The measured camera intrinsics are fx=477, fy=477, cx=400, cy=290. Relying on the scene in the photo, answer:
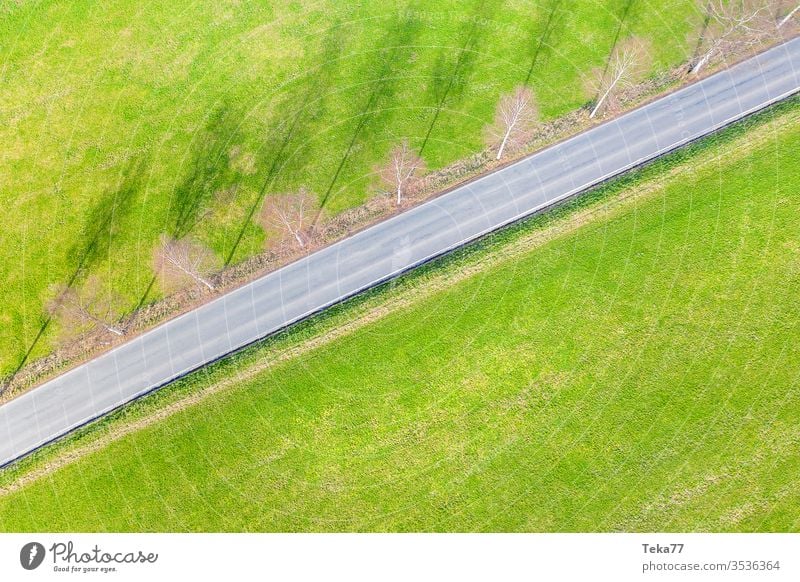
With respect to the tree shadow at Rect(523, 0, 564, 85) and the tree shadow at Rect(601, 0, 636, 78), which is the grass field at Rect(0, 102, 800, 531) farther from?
the tree shadow at Rect(523, 0, 564, 85)

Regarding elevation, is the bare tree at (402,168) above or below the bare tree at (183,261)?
above

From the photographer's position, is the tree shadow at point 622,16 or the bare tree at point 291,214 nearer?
the bare tree at point 291,214

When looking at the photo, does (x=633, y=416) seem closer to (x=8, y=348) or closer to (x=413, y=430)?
(x=413, y=430)

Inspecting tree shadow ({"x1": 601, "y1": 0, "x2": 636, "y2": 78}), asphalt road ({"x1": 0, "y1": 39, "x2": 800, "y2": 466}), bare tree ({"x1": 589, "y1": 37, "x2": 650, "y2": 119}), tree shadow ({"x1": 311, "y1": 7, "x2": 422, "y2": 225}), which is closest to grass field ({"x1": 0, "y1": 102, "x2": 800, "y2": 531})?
asphalt road ({"x1": 0, "y1": 39, "x2": 800, "y2": 466})

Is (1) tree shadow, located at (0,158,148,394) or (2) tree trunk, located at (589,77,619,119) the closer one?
(2) tree trunk, located at (589,77,619,119)

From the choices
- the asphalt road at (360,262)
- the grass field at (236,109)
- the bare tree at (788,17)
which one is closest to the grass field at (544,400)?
the asphalt road at (360,262)

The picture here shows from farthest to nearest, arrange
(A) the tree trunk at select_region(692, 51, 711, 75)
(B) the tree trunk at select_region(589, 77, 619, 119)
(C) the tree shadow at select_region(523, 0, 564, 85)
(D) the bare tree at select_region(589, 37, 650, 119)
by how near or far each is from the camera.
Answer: (C) the tree shadow at select_region(523, 0, 564, 85), (D) the bare tree at select_region(589, 37, 650, 119), (B) the tree trunk at select_region(589, 77, 619, 119), (A) the tree trunk at select_region(692, 51, 711, 75)

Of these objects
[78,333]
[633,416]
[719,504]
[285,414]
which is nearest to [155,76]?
[78,333]

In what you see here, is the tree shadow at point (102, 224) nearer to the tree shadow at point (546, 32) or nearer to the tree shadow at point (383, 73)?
the tree shadow at point (383, 73)
